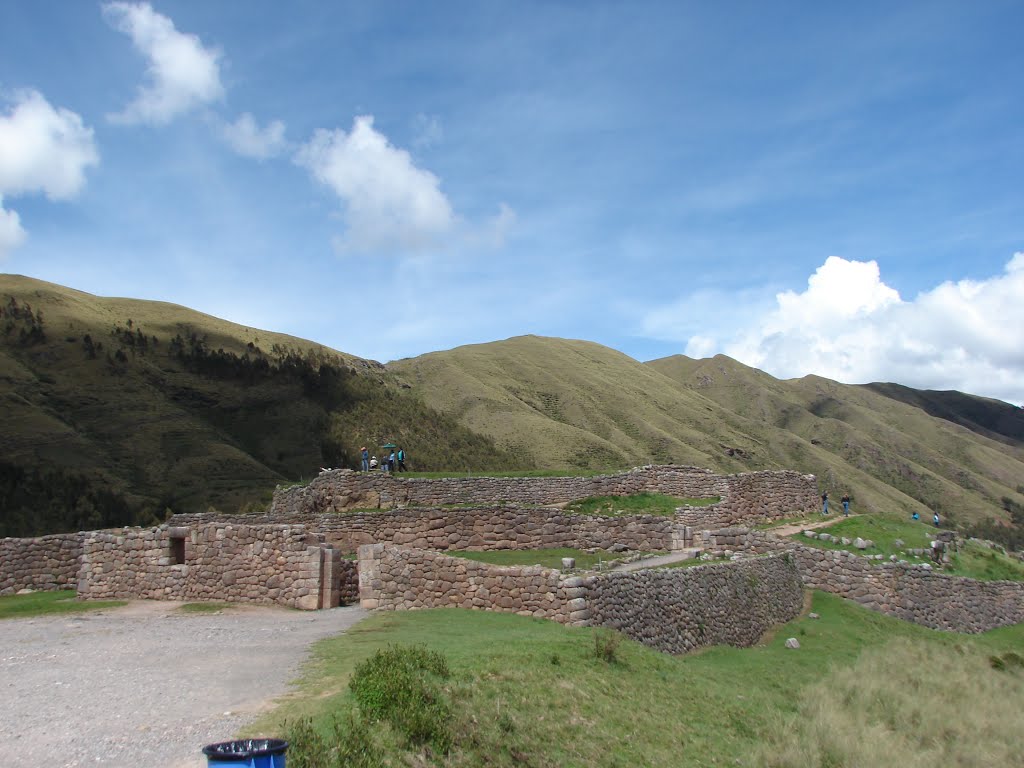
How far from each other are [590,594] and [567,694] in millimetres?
4344

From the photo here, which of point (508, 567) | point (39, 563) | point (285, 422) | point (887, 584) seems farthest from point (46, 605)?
point (285, 422)

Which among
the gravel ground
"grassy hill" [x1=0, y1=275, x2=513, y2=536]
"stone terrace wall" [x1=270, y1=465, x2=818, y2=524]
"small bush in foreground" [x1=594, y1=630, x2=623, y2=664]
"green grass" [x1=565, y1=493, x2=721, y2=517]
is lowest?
"small bush in foreground" [x1=594, y1=630, x2=623, y2=664]

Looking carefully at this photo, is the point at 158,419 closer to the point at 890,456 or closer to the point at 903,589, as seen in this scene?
the point at 903,589

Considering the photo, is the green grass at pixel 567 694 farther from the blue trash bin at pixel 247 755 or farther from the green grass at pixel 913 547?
the green grass at pixel 913 547

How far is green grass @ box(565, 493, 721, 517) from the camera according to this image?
27.9m

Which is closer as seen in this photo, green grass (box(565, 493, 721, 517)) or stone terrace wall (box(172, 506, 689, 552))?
stone terrace wall (box(172, 506, 689, 552))

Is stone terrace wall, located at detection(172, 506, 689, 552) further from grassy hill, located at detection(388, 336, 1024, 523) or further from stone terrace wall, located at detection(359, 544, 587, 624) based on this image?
grassy hill, located at detection(388, 336, 1024, 523)

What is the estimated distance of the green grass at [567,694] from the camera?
8.52m

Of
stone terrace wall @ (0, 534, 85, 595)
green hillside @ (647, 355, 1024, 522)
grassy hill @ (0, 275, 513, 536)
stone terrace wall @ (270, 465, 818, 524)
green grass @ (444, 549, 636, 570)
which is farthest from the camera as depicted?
green hillside @ (647, 355, 1024, 522)

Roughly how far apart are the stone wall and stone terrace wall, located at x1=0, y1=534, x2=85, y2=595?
9899 mm

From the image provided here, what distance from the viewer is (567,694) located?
1003 centimetres

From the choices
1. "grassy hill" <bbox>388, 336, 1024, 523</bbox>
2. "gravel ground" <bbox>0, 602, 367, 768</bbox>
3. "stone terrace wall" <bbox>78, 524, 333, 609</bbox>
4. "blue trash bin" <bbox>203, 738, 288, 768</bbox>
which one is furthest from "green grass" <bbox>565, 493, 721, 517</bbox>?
"grassy hill" <bbox>388, 336, 1024, 523</bbox>

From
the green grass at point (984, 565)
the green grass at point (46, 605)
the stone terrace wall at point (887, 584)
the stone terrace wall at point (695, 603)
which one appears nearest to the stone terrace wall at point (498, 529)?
the stone terrace wall at point (887, 584)

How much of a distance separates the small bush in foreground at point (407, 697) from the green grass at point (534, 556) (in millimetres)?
9937
